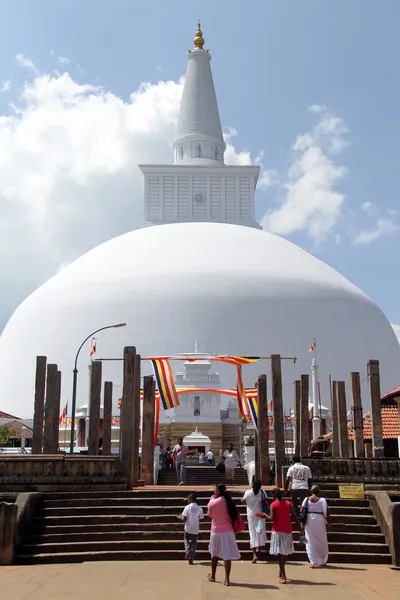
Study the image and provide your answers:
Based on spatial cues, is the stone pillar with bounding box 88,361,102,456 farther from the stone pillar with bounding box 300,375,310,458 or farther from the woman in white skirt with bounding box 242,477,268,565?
the woman in white skirt with bounding box 242,477,268,565

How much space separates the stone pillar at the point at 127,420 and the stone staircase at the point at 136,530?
0.79 metres

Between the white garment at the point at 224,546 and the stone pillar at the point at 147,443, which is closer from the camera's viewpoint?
the white garment at the point at 224,546

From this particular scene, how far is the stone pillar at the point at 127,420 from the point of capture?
14.3m

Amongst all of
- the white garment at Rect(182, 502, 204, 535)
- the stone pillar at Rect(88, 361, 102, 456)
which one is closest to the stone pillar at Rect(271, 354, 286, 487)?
the white garment at Rect(182, 502, 204, 535)

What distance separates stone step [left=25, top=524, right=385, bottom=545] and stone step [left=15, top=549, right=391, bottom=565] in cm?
45

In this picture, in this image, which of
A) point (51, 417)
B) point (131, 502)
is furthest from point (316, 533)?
point (51, 417)

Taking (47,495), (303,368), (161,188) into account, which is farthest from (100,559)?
(161,188)

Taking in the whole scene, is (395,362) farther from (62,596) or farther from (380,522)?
(62,596)

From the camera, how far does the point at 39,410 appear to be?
20516 millimetres

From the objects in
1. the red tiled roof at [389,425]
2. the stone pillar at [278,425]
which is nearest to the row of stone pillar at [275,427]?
the stone pillar at [278,425]

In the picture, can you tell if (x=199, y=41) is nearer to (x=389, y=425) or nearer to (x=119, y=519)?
(x=389, y=425)

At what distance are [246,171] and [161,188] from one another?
649 cm

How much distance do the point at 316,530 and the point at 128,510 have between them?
3963mm

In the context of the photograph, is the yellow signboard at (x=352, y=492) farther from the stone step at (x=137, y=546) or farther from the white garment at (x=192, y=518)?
the white garment at (x=192, y=518)
